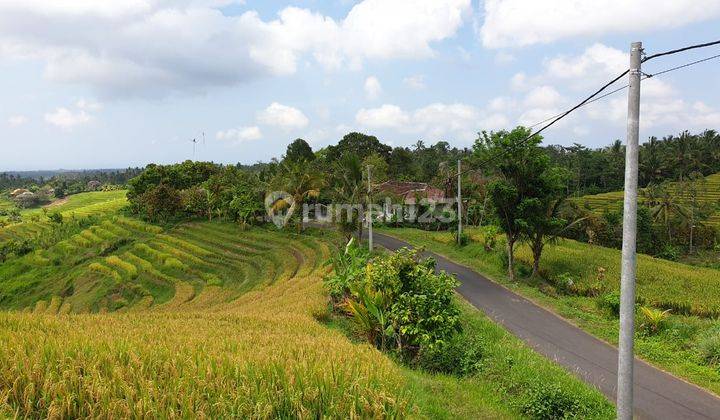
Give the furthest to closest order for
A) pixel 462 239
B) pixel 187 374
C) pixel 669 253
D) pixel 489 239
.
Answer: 1. pixel 669 253
2. pixel 462 239
3. pixel 489 239
4. pixel 187 374

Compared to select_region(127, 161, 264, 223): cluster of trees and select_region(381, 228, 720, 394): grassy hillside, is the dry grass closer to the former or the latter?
select_region(381, 228, 720, 394): grassy hillside

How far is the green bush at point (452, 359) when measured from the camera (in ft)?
31.7

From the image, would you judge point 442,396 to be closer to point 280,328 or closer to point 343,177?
point 280,328

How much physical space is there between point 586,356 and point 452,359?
187 inches

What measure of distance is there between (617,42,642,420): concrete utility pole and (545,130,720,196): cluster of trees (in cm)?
6453

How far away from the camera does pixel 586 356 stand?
40.3ft

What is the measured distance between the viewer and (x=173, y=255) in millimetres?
34719

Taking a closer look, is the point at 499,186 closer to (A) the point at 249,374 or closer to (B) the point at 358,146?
(A) the point at 249,374

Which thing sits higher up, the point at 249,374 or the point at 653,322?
the point at 249,374

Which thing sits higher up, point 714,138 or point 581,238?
point 714,138

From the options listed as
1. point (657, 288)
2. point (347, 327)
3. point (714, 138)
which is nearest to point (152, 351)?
point (347, 327)

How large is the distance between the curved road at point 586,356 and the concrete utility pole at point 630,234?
5.41 meters

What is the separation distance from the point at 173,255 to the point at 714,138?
91.5 metres

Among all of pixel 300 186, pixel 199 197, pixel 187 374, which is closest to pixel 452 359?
pixel 187 374
